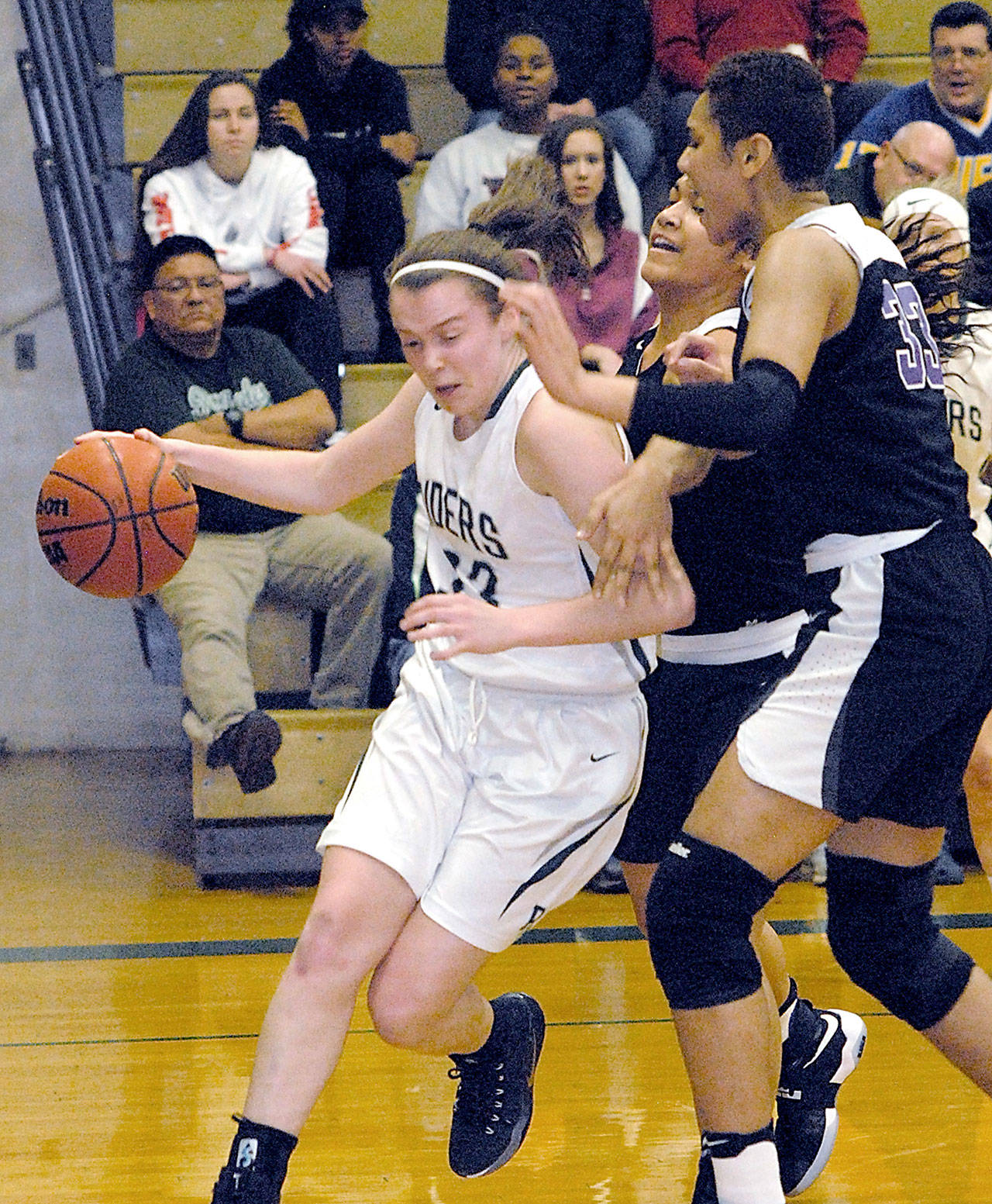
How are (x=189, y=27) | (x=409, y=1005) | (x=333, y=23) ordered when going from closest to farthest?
(x=409, y=1005), (x=333, y=23), (x=189, y=27)

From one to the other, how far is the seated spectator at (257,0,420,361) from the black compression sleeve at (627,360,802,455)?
153 inches

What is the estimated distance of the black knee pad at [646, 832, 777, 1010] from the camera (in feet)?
7.97

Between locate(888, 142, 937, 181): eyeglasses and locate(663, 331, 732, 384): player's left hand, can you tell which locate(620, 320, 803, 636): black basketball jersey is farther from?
locate(888, 142, 937, 181): eyeglasses

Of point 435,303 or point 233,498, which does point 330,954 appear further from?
point 233,498

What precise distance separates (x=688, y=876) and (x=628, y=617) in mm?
407

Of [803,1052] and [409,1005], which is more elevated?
[409,1005]

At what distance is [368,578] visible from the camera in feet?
16.4

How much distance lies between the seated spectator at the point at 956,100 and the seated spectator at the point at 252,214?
1.99 metres

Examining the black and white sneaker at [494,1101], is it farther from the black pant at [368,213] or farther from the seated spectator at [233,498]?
the black pant at [368,213]

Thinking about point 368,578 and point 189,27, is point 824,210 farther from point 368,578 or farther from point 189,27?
point 189,27

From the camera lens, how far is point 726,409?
2162 millimetres

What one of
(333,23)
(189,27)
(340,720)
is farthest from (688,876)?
(189,27)

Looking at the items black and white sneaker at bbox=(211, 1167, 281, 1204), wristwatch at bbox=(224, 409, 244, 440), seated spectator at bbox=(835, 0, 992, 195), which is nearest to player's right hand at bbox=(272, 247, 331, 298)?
wristwatch at bbox=(224, 409, 244, 440)

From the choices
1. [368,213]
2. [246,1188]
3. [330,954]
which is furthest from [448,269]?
[368,213]
